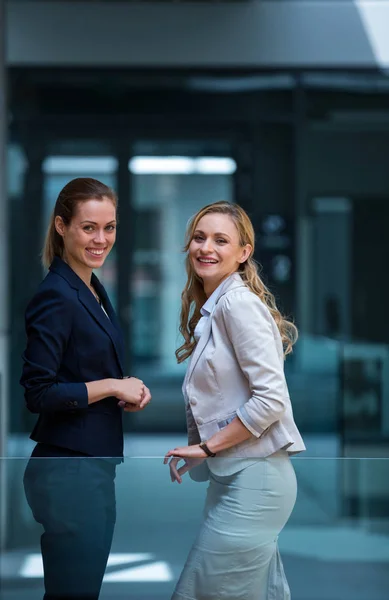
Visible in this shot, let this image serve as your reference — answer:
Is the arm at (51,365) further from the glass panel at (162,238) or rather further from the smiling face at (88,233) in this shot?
the glass panel at (162,238)

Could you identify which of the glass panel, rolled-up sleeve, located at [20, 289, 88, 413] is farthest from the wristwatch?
the glass panel

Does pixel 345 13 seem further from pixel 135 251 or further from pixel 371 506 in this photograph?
pixel 371 506

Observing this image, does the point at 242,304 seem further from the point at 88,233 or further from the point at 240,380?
the point at 88,233

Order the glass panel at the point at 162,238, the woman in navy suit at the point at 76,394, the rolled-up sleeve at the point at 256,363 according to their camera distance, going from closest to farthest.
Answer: the rolled-up sleeve at the point at 256,363 → the woman in navy suit at the point at 76,394 → the glass panel at the point at 162,238

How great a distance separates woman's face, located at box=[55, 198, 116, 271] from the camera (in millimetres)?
2617

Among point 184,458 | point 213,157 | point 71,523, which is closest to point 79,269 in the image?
point 184,458

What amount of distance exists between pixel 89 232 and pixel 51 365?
15.7 inches

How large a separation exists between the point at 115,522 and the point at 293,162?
6.54m

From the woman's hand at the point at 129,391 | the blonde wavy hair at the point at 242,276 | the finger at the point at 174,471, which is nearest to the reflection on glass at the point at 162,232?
the blonde wavy hair at the point at 242,276

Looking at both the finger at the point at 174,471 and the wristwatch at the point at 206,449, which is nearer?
the wristwatch at the point at 206,449

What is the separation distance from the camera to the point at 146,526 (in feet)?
9.33

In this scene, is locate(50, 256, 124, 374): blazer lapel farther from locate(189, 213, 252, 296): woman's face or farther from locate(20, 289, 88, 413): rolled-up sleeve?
locate(189, 213, 252, 296): woman's face

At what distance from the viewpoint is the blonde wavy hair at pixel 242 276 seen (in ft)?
8.61

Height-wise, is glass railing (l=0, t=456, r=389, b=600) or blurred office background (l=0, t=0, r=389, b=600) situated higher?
blurred office background (l=0, t=0, r=389, b=600)
